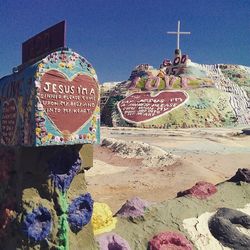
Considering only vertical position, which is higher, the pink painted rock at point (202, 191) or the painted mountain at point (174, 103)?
the painted mountain at point (174, 103)

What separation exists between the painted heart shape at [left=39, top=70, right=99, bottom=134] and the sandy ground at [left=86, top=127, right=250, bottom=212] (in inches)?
247

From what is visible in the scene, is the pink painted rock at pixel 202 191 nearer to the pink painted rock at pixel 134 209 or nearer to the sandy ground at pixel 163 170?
the pink painted rock at pixel 134 209

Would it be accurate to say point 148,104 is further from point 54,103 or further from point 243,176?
point 54,103

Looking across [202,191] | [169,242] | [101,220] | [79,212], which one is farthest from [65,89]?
[202,191]

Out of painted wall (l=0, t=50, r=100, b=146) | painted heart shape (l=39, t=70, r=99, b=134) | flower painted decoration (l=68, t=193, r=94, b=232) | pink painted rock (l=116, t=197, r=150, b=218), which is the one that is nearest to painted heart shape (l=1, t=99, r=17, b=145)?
painted wall (l=0, t=50, r=100, b=146)

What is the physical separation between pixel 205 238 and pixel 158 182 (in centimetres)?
762

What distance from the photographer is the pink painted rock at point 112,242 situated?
4.88 metres

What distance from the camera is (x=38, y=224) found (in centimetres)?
413

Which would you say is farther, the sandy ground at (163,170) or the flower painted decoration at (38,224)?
the sandy ground at (163,170)

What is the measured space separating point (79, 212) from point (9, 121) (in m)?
1.36

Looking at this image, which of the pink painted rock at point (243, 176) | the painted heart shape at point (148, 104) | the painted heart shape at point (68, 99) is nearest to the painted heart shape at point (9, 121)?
the painted heart shape at point (68, 99)

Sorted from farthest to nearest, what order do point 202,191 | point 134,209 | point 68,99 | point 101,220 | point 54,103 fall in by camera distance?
point 202,191, point 134,209, point 101,220, point 68,99, point 54,103

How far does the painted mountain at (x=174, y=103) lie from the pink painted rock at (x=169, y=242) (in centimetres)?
2675

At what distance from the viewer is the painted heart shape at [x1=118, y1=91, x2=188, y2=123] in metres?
33.1
